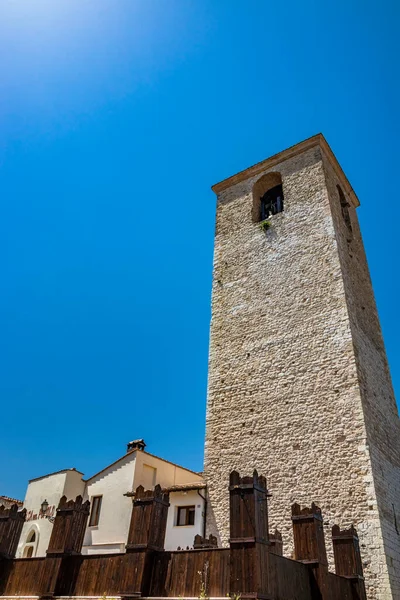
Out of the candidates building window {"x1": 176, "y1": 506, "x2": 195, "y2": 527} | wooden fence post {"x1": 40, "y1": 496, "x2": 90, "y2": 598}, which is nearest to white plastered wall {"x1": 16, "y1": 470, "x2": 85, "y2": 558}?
building window {"x1": 176, "y1": 506, "x2": 195, "y2": 527}

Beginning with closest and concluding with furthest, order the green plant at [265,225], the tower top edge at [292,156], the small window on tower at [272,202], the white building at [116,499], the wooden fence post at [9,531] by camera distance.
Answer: the wooden fence post at [9,531], the white building at [116,499], the green plant at [265,225], the small window on tower at [272,202], the tower top edge at [292,156]

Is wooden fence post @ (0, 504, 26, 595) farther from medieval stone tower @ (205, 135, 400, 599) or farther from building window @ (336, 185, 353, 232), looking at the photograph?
building window @ (336, 185, 353, 232)

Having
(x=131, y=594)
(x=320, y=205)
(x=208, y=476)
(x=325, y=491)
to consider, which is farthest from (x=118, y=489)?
(x=320, y=205)

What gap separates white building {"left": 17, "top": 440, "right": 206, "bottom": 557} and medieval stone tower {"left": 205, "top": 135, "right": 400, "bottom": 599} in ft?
2.71

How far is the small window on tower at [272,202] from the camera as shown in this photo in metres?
16.7

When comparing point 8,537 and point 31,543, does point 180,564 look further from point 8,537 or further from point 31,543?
point 31,543

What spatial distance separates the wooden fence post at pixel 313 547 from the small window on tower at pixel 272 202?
1113 cm

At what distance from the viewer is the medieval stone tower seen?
1018 cm

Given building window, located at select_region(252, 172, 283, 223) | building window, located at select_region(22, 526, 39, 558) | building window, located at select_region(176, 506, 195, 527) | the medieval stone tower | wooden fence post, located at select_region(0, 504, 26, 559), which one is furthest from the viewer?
building window, located at select_region(252, 172, 283, 223)

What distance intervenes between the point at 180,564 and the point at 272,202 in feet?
45.2

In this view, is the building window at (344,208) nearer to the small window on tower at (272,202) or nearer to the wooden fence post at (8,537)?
the small window on tower at (272,202)

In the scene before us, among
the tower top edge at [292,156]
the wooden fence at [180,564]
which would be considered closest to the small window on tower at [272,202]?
the tower top edge at [292,156]

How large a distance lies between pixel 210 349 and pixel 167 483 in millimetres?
5122

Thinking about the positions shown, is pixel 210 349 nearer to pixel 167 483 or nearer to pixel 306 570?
pixel 167 483
